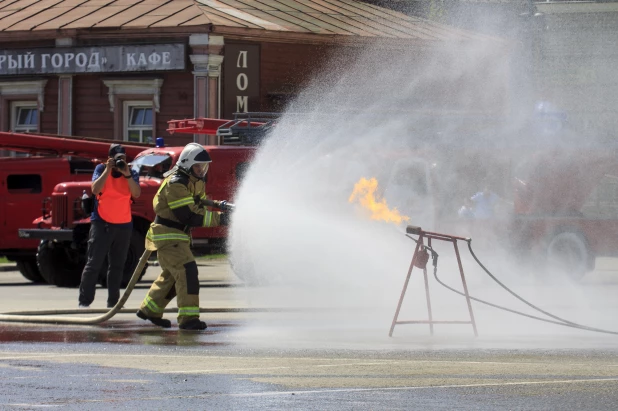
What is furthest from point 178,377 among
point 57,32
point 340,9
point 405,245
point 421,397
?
point 340,9

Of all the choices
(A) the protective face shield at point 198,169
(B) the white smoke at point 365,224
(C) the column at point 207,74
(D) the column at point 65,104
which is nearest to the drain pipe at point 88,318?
(A) the protective face shield at point 198,169

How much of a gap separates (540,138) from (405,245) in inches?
240

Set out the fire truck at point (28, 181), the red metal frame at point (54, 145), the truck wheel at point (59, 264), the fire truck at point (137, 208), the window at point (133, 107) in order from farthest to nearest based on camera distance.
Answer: the window at point (133, 107) → the red metal frame at point (54, 145) → the fire truck at point (28, 181) → the truck wheel at point (59, 264) → the fire truck at point (137, 208)

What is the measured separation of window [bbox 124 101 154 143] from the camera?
33.8 metres

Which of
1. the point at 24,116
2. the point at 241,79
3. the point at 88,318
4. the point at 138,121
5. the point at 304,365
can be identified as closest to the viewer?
the point at 304,365

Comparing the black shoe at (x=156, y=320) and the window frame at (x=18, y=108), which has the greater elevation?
the window frame at (x=18, y=108)

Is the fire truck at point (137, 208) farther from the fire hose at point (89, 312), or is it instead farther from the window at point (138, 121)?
the window at point (138, 121)

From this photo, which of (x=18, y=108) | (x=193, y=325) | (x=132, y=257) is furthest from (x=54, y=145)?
(x=18, y=108)

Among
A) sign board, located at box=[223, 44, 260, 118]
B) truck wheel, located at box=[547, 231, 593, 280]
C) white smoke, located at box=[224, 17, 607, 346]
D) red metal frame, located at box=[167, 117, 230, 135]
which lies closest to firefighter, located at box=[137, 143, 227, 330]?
white smoke, located at box=[224, 17, 607, 346]

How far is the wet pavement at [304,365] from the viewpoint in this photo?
8977 millimetres

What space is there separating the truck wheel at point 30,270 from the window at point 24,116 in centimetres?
1231

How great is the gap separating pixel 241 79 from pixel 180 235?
19.4 metres

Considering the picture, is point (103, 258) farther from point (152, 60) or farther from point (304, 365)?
point (152, 60)

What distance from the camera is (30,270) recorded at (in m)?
23.2
